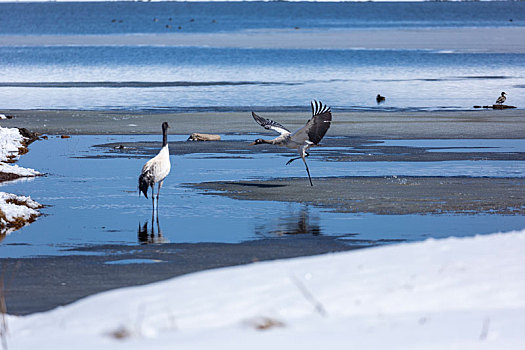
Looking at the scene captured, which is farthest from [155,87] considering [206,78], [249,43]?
[249,43]

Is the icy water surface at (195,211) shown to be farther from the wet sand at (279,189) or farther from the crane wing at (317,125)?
the crane wing at (317,125)

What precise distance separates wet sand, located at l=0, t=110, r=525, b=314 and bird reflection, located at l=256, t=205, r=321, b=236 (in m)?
0.32

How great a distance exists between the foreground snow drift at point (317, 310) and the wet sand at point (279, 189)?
7.39 ft

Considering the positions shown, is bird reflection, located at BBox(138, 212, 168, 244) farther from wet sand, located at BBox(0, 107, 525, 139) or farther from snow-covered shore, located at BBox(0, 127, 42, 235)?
wet sand, located at BBox(0, 107, 525, 139)

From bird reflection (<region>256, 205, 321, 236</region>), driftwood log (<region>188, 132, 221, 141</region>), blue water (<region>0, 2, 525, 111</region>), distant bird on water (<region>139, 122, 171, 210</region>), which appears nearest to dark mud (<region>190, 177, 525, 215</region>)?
bird reflection (<region>256, 205, 321, 236</region>)

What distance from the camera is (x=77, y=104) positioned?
1382 inches

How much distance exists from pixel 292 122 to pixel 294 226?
1563cm

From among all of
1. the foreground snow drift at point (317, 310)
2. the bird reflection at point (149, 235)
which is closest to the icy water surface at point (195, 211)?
the bird reflection at point (149, 235)

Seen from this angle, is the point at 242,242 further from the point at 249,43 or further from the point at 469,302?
the point at 249,43

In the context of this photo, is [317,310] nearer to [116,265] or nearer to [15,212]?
[116,265]

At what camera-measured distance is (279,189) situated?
16.0 m

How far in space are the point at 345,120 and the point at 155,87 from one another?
16.2 meters

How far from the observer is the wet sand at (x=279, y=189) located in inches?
392

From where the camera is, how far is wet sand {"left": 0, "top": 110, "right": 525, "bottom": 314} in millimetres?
9969
